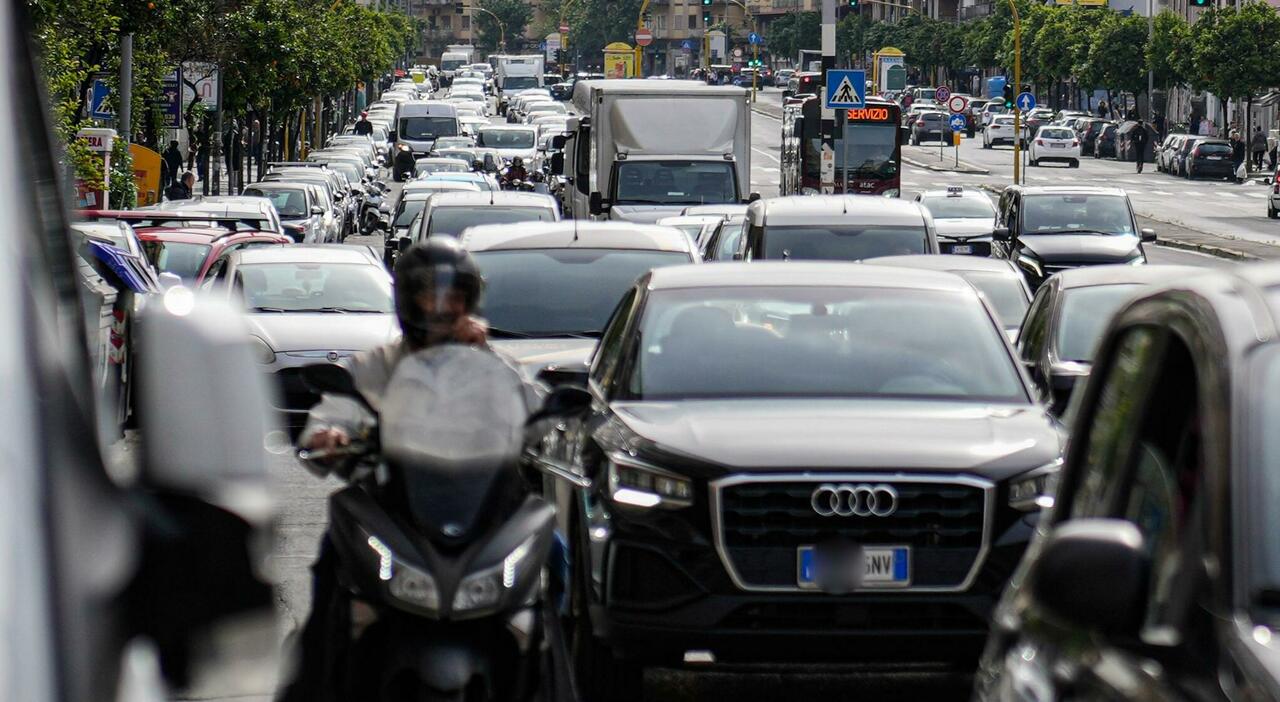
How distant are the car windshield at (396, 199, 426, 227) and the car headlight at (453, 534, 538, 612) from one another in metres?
29.0

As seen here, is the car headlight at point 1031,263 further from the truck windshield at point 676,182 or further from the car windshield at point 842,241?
the car windshield at point 842,241

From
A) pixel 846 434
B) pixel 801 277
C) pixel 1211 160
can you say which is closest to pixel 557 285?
pixel 801 277

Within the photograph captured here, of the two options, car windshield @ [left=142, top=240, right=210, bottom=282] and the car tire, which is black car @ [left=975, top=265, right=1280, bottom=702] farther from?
car windshield @ [left=142, top=240, right=210, bottom=282]

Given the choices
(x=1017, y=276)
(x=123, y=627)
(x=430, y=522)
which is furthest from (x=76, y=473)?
(x=1017, y=276)

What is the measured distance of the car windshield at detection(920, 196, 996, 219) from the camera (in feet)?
110

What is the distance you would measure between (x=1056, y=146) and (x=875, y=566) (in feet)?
237

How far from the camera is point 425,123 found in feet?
247

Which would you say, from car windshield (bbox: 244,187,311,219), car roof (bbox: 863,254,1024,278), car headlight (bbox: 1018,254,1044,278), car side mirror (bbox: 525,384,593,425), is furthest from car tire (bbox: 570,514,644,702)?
car windshield (bbox: 244,187,311,219)

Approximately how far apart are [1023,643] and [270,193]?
36.2 m

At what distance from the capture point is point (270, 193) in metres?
39.4

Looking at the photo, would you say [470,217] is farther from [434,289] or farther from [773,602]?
[434,289]

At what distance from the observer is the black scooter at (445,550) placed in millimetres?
5508

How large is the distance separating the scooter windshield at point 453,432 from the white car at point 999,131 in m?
89.1

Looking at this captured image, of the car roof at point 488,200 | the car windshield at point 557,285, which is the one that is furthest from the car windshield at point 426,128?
the car windshield at point 557,285
